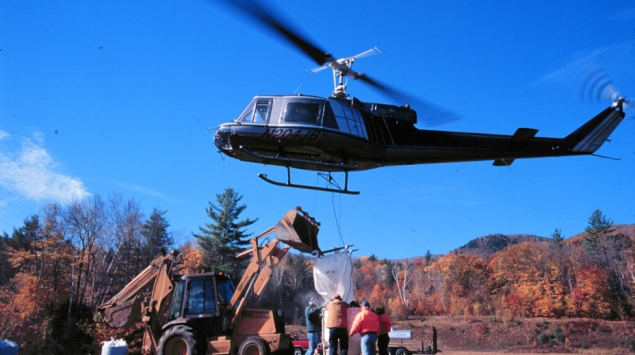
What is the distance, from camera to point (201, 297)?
11617mm

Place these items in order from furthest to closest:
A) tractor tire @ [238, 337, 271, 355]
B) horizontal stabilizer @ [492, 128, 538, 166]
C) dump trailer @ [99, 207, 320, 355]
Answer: horizontal stabilizer @ [492, 128, 538, 166] < dump trailer @ [99, 207, 320, 355] < tractor tire @ [238, 337, 271, 355]

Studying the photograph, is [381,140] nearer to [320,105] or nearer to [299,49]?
[320,105]

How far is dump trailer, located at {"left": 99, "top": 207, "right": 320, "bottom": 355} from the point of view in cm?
1112

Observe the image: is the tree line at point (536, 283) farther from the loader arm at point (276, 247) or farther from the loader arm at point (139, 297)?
the loader arm at point (139, 297)

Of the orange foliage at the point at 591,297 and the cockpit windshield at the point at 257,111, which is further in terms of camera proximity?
the orange foliage at the point at 591,297

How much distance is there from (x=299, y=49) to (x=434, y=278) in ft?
210

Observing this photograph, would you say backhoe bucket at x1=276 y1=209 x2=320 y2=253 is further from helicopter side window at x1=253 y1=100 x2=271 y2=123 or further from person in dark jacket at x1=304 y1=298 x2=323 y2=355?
helicopter side window at x1=253 y1=100 x2=271 y2=123

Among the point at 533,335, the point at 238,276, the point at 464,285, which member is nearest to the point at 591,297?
the point at 533,335

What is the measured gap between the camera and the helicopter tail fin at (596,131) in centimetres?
1501

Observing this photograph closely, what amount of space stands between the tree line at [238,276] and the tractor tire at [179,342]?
→ 24.1ft

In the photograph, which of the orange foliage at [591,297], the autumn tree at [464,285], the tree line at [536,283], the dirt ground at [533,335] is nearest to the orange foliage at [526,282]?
the tree line at [536,283]

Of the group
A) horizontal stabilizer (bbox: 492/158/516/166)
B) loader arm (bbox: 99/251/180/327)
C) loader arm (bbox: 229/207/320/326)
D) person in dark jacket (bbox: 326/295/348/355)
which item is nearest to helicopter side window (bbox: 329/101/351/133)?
loader arm (bbox: 229/207/320/326)

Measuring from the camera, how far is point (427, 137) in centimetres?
1468

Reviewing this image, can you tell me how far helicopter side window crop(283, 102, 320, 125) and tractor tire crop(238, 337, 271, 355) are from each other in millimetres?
5741
